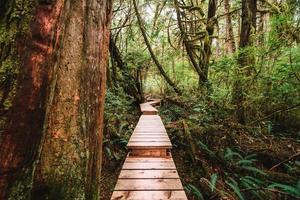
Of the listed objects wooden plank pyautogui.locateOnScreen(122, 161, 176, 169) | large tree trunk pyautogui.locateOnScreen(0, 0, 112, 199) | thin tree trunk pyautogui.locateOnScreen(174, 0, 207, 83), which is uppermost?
thin tree trunk pyautogui.locateOnScreen(174, 0, 207, 83)

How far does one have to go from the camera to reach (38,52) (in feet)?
3.39

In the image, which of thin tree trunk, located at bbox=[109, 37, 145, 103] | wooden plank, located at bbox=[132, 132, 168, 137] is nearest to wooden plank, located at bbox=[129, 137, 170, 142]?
wooden plank, located at bbox=[132, 132, 168, 137]

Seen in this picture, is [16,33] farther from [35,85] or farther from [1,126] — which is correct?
[1,126]

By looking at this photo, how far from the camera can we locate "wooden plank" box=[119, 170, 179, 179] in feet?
10.7

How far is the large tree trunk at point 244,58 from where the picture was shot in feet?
20.2

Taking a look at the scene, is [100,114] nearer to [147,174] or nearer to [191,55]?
[147,174]

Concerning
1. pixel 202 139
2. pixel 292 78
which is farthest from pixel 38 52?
pixel 292 78

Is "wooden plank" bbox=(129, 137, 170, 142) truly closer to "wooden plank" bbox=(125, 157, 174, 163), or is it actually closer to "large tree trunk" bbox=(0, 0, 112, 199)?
"wooden plank" bbox=(125, 157, 174, 163)

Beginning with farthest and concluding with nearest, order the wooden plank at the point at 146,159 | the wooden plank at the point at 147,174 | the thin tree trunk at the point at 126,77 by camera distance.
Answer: the thin tree trunk at the point at 126,77
the wooden plank at the point at 146,159
the wooden plank at the point at 147,174

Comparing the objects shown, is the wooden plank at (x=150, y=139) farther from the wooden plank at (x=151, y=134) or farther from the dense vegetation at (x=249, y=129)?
the dense vegetation at (x=249, y=129)

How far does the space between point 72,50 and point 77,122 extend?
0.46 m

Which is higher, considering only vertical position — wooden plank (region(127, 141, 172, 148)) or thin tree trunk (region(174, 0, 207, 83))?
thin tree trunk (region(174, 0, 207, 83))

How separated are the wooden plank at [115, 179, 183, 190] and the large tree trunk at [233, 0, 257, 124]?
3953 millimetres

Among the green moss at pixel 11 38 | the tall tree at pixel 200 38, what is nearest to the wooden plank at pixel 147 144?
the green moss at pixel 11 38
